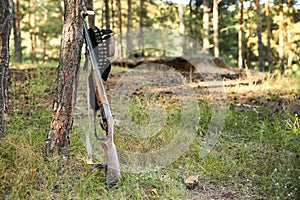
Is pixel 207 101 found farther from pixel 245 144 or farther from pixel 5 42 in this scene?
pixel 5 42

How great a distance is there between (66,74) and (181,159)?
153cm

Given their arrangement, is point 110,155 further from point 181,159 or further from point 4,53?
point 4,53

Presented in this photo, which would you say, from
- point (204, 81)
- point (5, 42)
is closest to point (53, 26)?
point (204, 81)

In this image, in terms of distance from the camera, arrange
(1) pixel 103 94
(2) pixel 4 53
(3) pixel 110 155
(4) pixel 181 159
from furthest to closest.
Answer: (4) pixel 181 159, (2) pixel 4 53, (1) pixel 103 94, (3) pixel 110 155

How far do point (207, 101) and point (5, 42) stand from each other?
3.31 metres

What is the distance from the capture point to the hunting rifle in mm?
2914

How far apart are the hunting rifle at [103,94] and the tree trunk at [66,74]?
4.5 inches

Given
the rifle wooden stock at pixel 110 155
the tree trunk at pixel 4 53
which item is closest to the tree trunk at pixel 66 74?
the rifle wooden stock at pixel 110 155

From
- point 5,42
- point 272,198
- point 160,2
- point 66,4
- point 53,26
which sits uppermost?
point 160,2

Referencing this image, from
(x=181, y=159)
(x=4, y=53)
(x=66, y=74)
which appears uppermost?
(x=4, y=53)

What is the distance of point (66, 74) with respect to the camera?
324 cm

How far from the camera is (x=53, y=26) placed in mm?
18812

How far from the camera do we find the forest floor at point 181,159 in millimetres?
2900

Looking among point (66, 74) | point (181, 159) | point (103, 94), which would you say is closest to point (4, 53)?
point (66, 74)
